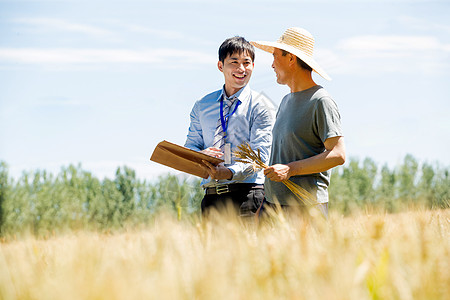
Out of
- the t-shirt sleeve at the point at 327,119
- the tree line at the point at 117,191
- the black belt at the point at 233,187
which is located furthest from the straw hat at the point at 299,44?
the tree line at the point at 117,191

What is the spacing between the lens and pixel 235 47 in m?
4.47

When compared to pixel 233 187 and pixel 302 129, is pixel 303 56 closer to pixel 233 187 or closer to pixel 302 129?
pixel 302 129

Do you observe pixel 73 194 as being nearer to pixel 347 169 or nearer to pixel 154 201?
pixel 154 201

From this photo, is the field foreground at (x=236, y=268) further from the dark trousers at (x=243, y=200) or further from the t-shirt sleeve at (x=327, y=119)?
the dark trousers at (x=243, y=200)

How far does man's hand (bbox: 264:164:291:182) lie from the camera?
10.3 ft

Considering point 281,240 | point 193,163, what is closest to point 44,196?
point 193,163

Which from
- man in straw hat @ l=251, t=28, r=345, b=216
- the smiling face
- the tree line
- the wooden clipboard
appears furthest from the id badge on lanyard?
the tree line

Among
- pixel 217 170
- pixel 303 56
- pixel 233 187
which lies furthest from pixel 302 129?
pixel 233 187

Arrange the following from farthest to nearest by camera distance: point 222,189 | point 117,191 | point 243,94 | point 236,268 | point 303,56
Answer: point 117,191 → point 243,94 → point 222,189 → point 303,56 → point 236,268

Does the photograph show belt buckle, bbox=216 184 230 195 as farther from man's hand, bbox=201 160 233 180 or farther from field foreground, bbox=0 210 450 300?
field foreground, bbox=0 210 450 300

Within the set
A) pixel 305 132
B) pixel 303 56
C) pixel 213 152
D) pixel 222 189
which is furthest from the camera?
pixel 222 189

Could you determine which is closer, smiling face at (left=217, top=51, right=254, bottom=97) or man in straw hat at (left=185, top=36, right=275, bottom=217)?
man in straw hat at (left=185, top=36, right=275, bottom=217)

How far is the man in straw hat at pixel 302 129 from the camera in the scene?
3.15 metres

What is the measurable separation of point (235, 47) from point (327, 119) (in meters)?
1.57
